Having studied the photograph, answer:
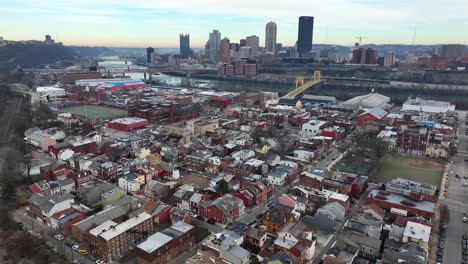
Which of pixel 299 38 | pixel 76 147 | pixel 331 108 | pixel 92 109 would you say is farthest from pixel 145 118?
pixel 299 38

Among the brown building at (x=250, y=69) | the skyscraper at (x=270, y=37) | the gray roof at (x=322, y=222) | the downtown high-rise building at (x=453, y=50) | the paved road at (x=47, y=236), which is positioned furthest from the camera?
the skyscraper at (x=270, y=37)

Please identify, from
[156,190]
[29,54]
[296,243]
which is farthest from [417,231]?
[29,54]

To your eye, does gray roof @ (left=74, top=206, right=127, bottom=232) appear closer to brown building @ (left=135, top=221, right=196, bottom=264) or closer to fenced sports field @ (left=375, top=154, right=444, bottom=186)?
brown building @ (left=135, top=221, right=196, bottom=264)

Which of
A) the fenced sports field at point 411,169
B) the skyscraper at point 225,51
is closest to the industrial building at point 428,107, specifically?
the fenced sports field at point 411,169

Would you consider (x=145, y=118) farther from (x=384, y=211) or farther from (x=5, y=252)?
(x=384, y=211)

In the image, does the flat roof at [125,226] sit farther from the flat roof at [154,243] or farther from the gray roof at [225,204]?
the gray roof at [225,204]

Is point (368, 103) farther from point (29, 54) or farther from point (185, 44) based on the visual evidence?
point (185, 44)
